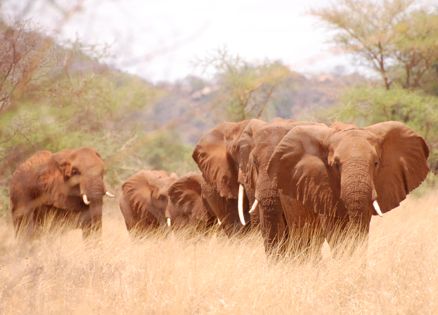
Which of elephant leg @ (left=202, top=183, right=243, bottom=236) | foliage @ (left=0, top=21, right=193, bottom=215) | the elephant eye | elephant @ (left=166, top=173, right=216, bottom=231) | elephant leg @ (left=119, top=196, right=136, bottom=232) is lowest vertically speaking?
elephant leg @ (left=119, top=196, right=136, bottom=232)

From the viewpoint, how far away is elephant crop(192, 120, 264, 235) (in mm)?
11078

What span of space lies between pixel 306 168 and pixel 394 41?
47.9 feet

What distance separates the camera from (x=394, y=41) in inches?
856

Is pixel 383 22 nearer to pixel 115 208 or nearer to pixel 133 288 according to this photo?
pixel 115 208

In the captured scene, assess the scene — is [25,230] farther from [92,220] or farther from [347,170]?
[92,220]

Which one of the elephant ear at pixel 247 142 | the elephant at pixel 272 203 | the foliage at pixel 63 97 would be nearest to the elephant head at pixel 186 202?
the elephant ear at pixel 247 142

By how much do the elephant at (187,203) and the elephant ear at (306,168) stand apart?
5.07 metres

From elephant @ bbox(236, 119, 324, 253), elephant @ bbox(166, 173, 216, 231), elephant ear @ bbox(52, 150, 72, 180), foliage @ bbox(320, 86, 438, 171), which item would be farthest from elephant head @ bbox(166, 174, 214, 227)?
foliage @ bbox(320, 86, 438, 171)

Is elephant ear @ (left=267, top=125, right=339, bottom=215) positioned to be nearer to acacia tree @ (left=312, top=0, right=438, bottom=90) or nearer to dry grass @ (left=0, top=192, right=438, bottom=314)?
dry grass @ (left=0, top=192, right=438, bottom=314)

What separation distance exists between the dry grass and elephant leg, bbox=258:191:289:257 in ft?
2.06

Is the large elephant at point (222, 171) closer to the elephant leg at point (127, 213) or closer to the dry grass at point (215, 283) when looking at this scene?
the dry grass at point (215, 283)

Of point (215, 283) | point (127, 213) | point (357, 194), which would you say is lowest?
point (127, 213)

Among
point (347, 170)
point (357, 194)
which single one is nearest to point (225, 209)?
point (347, 170)

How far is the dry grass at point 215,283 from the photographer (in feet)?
16.4
